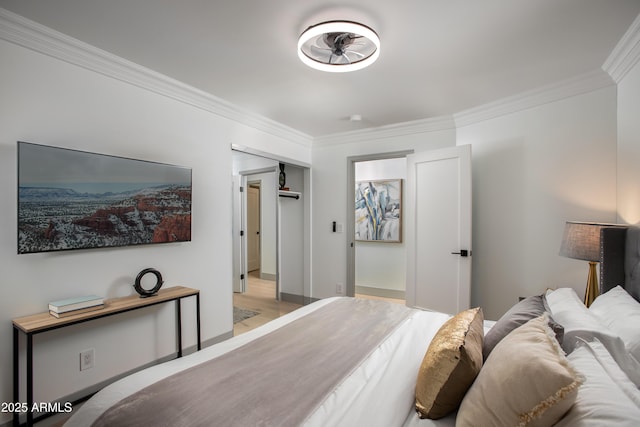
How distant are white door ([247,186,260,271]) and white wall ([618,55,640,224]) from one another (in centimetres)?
447

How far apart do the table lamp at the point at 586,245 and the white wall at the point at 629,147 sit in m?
0.27

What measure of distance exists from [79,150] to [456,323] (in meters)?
2.59

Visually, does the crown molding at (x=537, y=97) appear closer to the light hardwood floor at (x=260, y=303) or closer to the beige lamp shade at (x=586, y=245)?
the beige lamp shade at (x=586, y=245)

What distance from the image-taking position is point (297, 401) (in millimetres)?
1154

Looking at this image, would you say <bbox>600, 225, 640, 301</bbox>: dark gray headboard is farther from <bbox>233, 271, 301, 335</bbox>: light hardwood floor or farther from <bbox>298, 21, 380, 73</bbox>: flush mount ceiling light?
<bbox>233, 271, 301, 335</bbox>: light hardwood floor

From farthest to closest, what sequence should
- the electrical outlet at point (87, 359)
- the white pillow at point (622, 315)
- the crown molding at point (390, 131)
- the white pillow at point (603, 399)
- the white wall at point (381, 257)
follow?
1. the white wall at point (381, 257)
2. the crown molding at point (390, 131)
3. the electrical outlet at point (87, 359)
4. the white pillow at point (622, 315)
5. the white pillow at point (603, 399)

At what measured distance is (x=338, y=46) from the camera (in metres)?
2.07

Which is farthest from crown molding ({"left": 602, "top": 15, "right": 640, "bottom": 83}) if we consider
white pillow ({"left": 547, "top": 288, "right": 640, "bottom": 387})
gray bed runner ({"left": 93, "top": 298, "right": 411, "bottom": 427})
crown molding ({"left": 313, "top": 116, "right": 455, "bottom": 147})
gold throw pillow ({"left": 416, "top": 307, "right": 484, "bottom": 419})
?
gray bed runner ({"left": 93, "top": 298, "right": 411, "bottom": 427})

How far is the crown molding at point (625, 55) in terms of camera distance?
194cm

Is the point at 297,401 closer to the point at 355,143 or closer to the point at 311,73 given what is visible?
the point at 311,73

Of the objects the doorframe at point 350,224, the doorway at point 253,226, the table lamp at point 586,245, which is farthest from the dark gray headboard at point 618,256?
the doorway at point 253,226

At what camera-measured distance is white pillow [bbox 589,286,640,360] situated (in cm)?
119

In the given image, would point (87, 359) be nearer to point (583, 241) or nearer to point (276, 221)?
point (276, 221)

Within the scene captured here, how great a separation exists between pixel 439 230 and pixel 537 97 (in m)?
1.57
